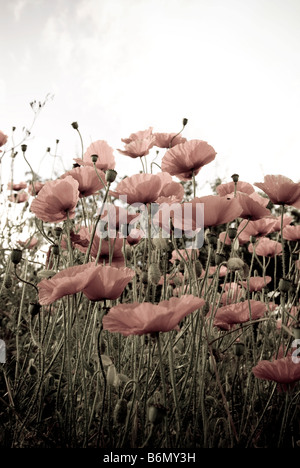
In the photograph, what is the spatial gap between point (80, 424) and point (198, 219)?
1.90 feet

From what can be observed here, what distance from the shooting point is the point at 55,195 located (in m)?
0.93

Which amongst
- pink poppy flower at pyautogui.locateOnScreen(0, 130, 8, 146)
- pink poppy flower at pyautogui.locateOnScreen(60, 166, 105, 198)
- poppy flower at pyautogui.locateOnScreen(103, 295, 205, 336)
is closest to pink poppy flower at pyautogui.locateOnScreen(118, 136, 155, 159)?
pink poppy flower at pyautogui.locateOnScreen(60, 166, 105, 198)

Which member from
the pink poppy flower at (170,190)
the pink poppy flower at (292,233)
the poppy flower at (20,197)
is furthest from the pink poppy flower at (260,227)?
the poppy flower at (20,197)

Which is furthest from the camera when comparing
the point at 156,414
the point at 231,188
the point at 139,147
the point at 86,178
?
the point at 139,147

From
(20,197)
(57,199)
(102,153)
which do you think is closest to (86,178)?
(57,199)

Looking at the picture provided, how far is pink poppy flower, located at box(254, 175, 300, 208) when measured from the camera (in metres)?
1.07

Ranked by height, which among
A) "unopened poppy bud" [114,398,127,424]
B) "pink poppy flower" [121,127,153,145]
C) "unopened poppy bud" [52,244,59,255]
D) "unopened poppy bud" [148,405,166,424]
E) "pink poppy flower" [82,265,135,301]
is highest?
"pink poppy flower" [121,127,153,145]

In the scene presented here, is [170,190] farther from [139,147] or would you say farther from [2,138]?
[2,138]

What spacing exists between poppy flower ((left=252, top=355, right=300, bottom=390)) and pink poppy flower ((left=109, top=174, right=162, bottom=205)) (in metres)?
0.45

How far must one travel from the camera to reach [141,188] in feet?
3.06

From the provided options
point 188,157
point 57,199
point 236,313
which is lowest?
point 236,313

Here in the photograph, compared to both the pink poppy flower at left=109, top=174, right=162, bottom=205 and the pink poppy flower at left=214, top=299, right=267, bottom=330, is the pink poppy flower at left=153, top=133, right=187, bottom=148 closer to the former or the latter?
the pink poppy flower at left=109, top=174, right=162, bottom=205

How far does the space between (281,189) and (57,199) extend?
0.60m
